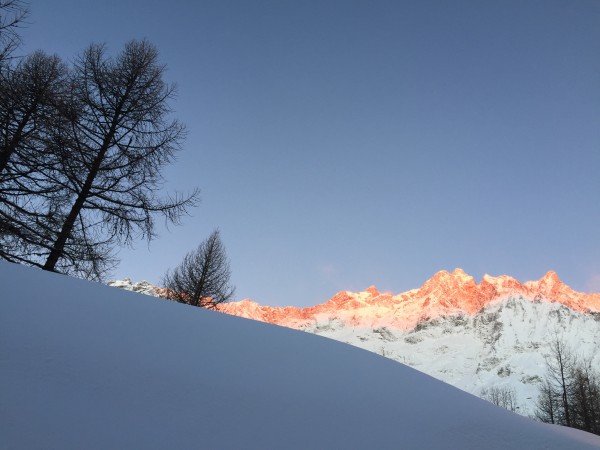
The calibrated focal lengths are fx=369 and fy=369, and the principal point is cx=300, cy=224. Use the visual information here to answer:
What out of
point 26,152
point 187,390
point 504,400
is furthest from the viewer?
point 504,400

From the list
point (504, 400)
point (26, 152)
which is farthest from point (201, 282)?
point (504, 400)

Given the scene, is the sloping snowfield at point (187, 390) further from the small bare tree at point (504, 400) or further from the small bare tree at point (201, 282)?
the small bare tree at point (504, 400)

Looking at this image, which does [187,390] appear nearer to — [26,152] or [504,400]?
[26,152]

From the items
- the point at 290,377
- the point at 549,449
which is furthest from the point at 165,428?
the point at 549,449

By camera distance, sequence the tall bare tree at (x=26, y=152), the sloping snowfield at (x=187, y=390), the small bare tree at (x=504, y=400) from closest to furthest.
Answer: the sloping snowfield at (x=187, y=390)
the tall bare tree at (x=26, y=152)
the small bare tree at (x=504, y=400)

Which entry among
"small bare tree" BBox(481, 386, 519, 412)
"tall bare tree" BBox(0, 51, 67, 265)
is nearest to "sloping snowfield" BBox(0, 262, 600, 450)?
"tall bare tree" BBox(0, 51, 67, 265)

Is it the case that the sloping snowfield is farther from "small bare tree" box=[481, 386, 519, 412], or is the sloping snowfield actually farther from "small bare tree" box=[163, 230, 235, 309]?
"small bare tree" box=[481, 386, 519, 412]

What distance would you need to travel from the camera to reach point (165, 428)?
3.75 ft

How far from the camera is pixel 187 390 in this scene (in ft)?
4.46

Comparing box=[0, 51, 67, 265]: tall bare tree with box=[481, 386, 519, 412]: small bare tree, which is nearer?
box=[0, 51, 67, 265]: tall bare tree

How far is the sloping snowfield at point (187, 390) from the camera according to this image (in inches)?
43.1

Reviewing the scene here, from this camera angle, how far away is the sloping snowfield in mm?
1096

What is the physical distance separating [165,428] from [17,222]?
249 inches

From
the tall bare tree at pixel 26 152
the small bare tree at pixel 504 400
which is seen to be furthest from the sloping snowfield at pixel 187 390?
the small bare tree at pixel 504 400
